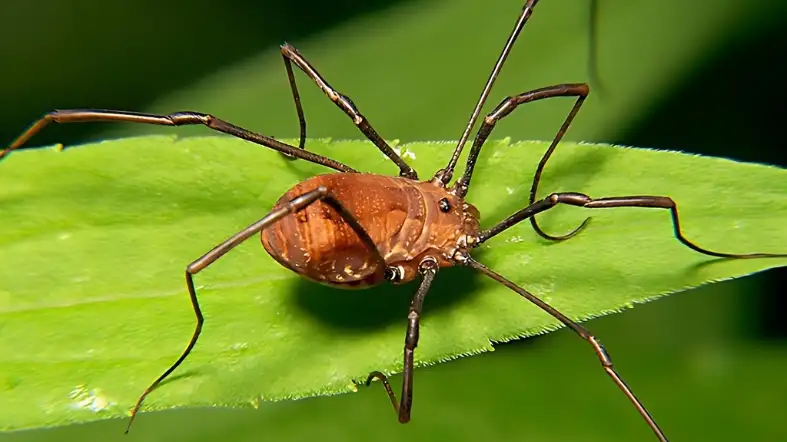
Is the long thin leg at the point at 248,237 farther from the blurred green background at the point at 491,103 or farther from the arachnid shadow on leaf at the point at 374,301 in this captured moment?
the blurred green background at the point at 491,103

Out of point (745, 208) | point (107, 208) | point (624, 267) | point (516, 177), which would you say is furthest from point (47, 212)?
point (745, 208)

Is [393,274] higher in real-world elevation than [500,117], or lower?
lower

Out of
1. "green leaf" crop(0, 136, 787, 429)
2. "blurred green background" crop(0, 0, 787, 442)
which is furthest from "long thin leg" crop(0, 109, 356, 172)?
"blurred green background" crop(0, 0, 787, 442)

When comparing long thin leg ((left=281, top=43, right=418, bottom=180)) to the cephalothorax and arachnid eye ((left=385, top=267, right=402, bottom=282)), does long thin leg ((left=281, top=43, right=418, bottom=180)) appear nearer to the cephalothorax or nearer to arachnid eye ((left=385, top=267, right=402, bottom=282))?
the cephalothorax

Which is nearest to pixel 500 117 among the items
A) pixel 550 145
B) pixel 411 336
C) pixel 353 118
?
pixel 550 145

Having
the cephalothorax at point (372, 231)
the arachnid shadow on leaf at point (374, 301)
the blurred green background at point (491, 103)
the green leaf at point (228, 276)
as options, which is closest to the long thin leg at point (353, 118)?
the cephalothorax at point (372, 231)

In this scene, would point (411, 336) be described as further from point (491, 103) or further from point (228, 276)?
point (491, 103)
